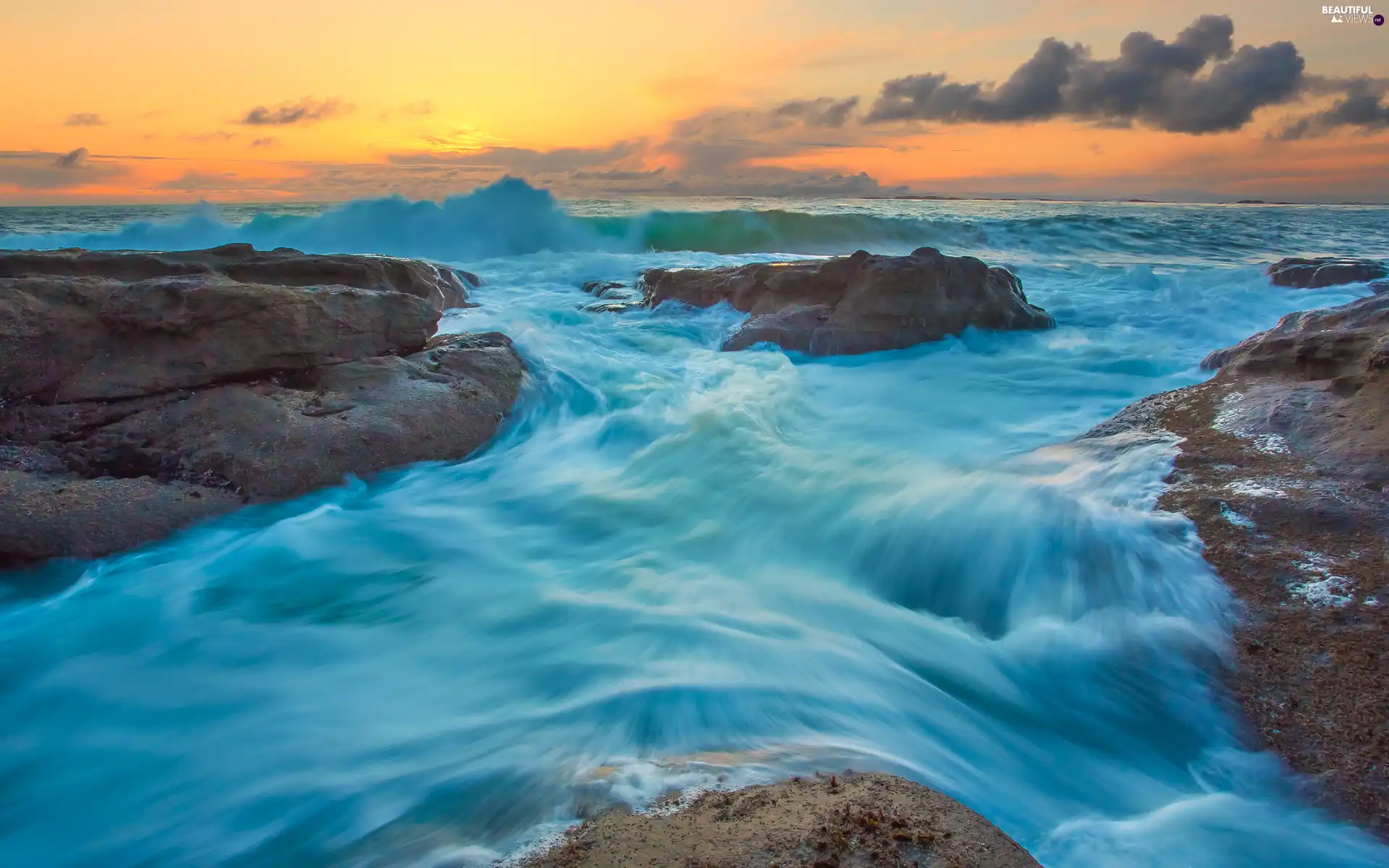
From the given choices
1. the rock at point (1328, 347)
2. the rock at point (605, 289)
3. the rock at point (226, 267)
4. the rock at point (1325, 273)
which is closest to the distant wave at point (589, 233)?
the rock at point (605, 289)

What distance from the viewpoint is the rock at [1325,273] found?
11734mm

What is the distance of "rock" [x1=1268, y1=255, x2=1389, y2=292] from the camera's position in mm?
11734

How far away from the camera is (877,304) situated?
8180mm

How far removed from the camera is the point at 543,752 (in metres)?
2.47

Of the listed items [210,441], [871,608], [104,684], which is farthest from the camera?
[210,441]

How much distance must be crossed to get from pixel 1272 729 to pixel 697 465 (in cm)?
342

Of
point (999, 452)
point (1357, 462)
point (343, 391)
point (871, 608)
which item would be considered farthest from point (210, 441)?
point (1357, 462)

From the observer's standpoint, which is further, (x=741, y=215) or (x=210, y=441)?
(x=741, y=215)

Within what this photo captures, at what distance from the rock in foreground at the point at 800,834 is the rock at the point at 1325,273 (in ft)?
44.5

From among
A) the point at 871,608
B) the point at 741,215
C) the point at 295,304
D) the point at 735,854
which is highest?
the point at 741,215

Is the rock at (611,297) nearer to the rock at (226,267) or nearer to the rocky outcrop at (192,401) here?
the rock at (226,267)

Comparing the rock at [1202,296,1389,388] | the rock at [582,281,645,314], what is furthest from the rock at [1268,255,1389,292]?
the rock at [582,281,645,314]

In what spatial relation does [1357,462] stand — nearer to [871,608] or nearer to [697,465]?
[871,608]

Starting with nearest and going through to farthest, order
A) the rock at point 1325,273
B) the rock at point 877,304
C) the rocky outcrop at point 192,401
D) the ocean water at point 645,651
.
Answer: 1. the ocean water at point 645,651
2. the rocky outcrop at point 192,401
3. the rock at point 877,304
4. the rock at point 1325,273
